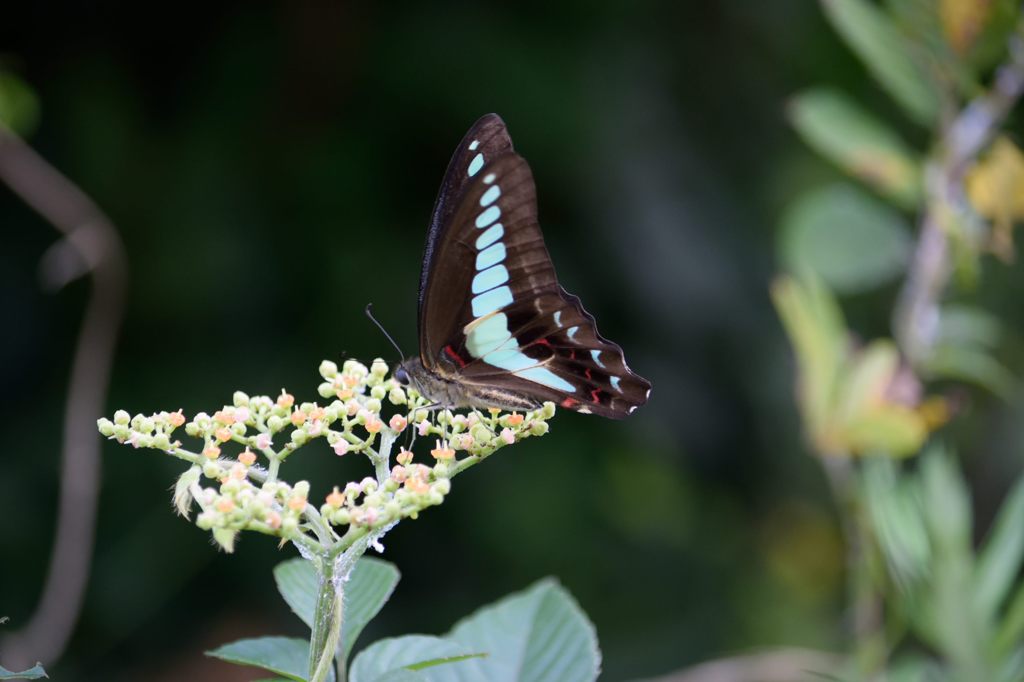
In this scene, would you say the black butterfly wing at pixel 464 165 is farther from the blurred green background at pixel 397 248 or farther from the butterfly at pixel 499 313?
the blurred green background at pixel 397 248

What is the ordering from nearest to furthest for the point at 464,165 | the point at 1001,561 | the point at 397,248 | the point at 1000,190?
the point at 464,165
the point at 1001,561
the point at 1000,190
the point at 397,248

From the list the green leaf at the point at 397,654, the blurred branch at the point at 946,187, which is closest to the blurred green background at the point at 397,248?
the blurred branch at the point at 946,187

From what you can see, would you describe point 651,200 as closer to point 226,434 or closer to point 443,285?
point 443,285

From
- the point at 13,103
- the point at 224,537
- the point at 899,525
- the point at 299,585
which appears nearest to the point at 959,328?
the point at 899,525

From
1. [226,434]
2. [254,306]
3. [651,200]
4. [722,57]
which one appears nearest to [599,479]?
[651,200]

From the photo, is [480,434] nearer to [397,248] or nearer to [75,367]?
[75,367]
